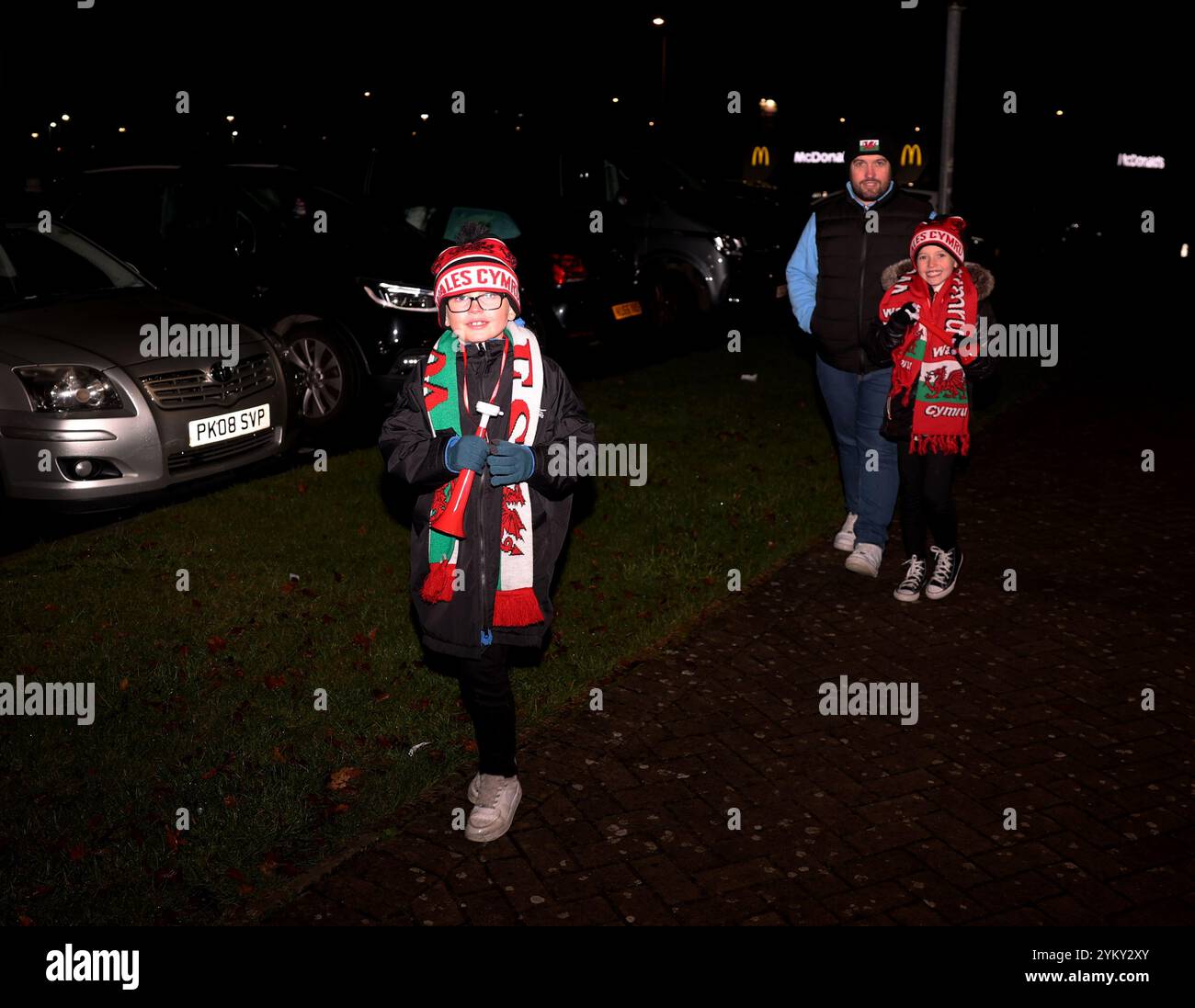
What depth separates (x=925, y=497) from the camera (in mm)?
6129

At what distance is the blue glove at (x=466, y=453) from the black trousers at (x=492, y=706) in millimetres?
656

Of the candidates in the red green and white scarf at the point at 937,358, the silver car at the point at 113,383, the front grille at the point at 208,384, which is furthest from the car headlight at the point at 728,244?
the red green and white scarf at the point at 937,358

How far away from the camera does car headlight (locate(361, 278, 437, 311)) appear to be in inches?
373

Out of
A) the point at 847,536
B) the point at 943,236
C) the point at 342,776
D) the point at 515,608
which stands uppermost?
the point at 943,236

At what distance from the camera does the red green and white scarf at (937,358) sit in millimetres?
5703

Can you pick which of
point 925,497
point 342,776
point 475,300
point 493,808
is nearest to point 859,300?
point 925,497

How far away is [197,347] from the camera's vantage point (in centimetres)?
773

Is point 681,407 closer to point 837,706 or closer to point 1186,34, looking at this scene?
point 837,706

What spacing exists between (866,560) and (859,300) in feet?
4.75

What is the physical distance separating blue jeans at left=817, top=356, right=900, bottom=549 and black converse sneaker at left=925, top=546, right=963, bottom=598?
0.49 metres

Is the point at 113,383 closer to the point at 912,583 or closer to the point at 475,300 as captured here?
the point at 475,300

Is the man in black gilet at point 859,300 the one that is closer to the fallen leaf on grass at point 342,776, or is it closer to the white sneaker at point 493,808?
the white sneaker at point 493,808

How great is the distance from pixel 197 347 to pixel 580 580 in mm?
3111
